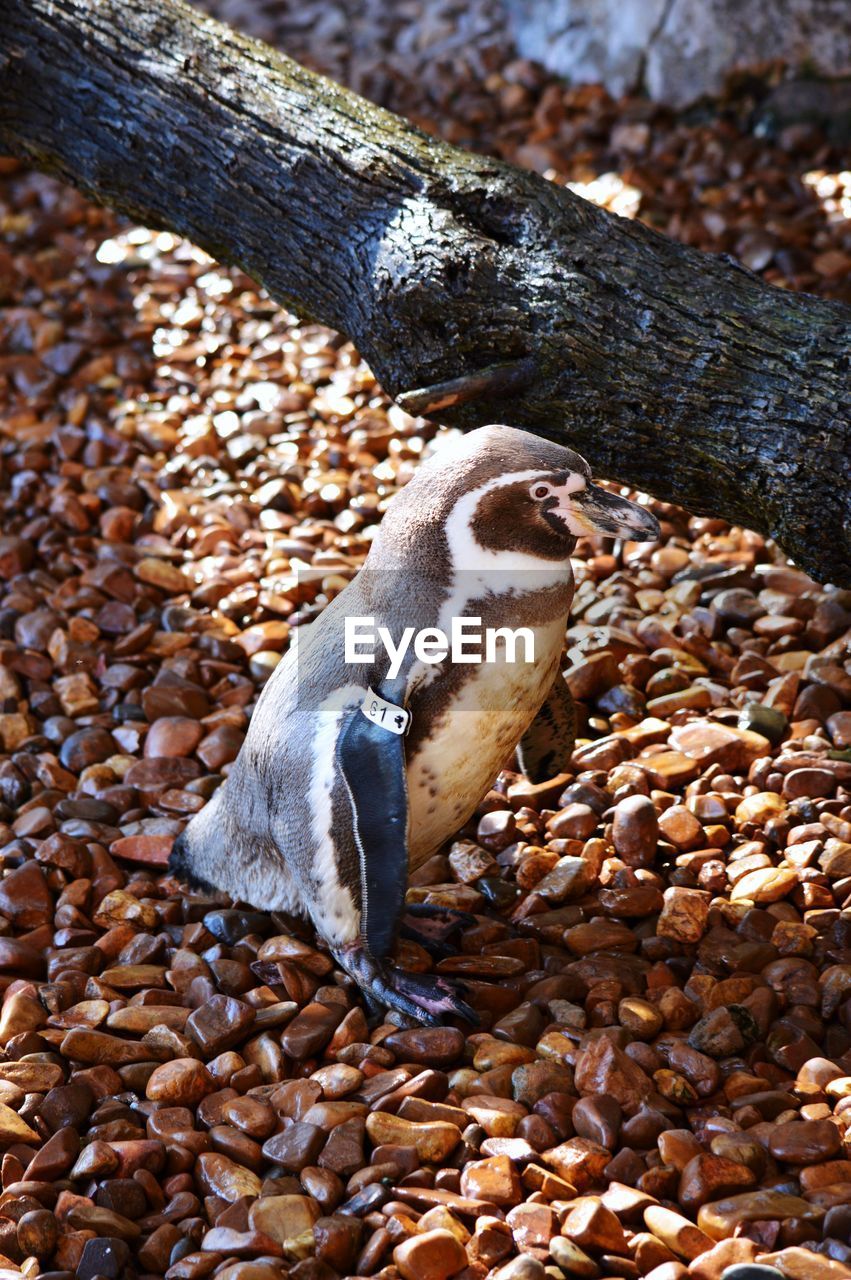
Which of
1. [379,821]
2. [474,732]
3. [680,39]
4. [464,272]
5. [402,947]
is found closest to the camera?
[379,821]

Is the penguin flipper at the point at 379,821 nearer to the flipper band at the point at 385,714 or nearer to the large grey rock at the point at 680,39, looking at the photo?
the flipper band at the point at 385,714

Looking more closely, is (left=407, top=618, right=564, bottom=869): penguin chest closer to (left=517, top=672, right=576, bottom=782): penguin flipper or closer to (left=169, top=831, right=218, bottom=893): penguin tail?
(left=517, top=672, right=576, bottom=782): penguin flipper

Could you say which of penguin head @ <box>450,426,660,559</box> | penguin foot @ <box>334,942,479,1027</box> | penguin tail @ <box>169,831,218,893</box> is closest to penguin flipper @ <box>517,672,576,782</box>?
penguin head @ <box>450,426,660,559</box>

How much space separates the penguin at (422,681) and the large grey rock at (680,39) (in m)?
3.56

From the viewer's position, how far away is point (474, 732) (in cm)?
228

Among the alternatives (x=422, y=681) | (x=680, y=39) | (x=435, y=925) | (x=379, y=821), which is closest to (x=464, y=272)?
(x=422, y=681)

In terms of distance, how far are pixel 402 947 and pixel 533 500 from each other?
82cm

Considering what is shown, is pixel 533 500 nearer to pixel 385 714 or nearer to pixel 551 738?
pixel 385 714

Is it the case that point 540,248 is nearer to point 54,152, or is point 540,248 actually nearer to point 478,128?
point 54,152

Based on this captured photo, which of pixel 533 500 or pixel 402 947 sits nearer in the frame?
pixel 533 500

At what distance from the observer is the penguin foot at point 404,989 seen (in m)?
2.25

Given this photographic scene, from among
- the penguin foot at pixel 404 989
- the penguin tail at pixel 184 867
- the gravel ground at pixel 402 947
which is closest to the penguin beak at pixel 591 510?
the gravel ground at pixel 402 947

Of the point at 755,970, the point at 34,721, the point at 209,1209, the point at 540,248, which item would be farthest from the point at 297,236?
the point at 209,1209

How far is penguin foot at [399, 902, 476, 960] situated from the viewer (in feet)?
8.12
